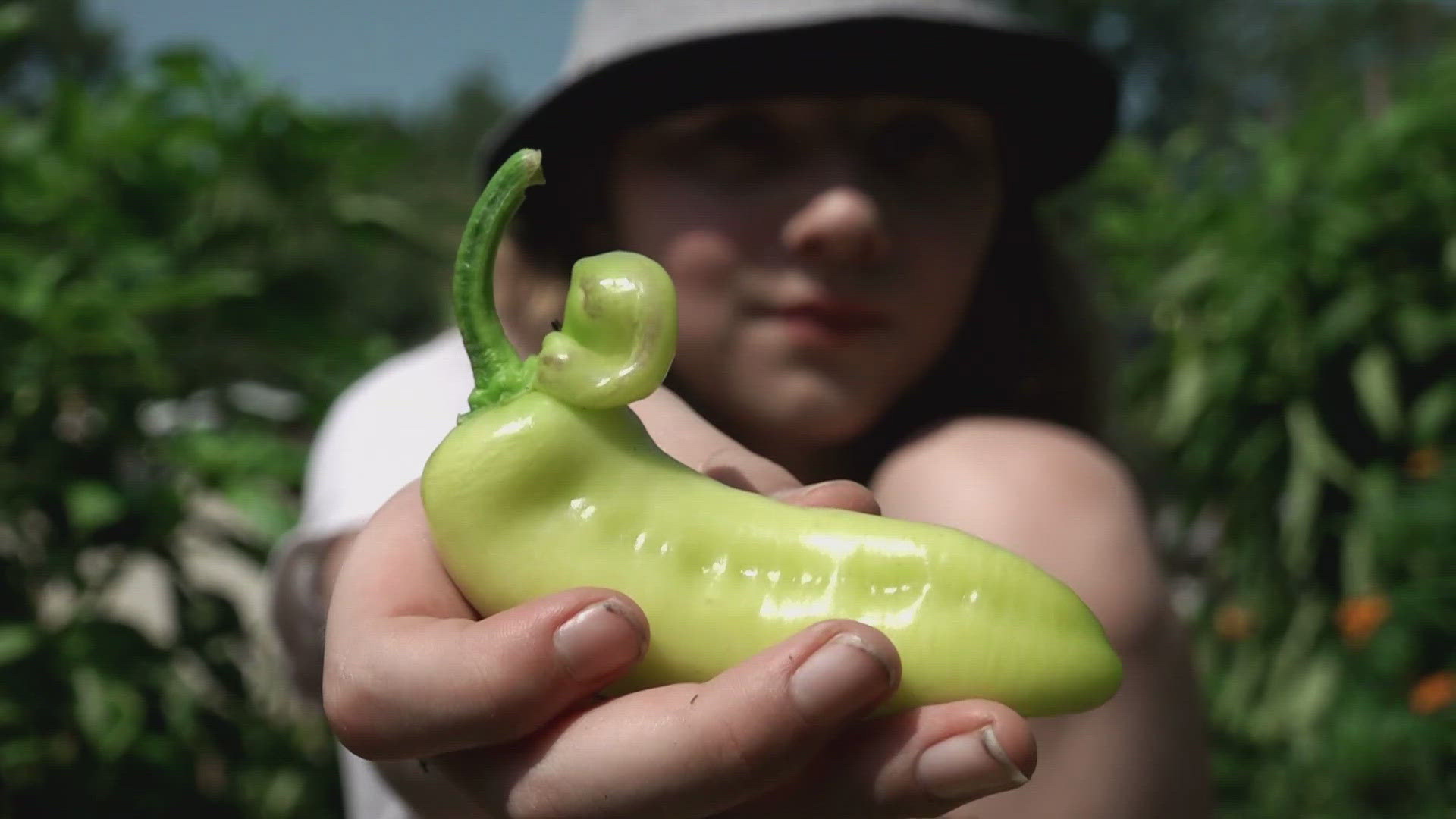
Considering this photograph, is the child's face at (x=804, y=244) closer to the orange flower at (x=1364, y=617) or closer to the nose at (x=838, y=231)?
the nose at (x=838, y=231)

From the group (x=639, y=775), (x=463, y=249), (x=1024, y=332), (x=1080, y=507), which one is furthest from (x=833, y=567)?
(x=1024, y=332)

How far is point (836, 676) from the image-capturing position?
22.4 inches

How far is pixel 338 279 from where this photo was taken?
7.51 feet

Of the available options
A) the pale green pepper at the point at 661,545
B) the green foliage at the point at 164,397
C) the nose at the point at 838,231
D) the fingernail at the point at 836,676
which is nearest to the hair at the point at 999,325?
the nose at the point at 838,231

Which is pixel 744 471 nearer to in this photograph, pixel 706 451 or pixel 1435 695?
pixel 706 451

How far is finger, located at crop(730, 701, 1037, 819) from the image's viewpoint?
0.60 m

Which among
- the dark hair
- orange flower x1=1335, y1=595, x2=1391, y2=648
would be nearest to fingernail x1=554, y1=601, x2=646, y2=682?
the dark hair

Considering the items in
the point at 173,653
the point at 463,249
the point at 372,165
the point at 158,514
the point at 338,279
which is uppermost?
the point at 463,249

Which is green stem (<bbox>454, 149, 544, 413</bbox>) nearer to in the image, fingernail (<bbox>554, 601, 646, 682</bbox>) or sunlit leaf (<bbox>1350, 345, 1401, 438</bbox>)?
fingernail (<bbox>554, 601, 646, 682</bbox>)

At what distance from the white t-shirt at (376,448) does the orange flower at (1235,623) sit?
2.07m

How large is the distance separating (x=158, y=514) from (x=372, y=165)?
0.67 meters

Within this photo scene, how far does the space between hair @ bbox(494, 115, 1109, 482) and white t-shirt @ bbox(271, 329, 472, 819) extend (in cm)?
20

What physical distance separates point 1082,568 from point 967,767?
0.62 meters

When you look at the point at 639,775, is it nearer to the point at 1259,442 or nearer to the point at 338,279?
the point at 338,279
